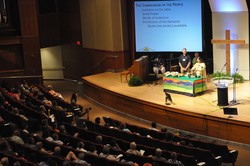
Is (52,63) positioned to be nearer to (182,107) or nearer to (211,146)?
(182,107)

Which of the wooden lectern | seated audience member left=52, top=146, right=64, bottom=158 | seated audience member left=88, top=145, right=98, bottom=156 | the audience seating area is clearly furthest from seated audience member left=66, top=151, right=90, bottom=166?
the wooden lectern

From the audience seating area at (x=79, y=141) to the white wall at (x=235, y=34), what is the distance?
473 cm

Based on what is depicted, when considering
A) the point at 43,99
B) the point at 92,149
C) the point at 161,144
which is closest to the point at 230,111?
the point at 161,144

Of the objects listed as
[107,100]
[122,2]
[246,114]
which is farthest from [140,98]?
[122,2]

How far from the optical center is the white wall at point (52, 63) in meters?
20.5

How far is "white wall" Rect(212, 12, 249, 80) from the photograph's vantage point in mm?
13570

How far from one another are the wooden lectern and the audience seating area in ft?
9.40

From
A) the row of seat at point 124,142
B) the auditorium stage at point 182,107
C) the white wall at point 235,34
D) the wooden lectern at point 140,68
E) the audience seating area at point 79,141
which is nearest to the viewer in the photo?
the row of seat at point 124,142

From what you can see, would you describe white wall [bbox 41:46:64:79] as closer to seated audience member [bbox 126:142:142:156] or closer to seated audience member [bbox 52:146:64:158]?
seated audience member [bbox 126:142:142:156]

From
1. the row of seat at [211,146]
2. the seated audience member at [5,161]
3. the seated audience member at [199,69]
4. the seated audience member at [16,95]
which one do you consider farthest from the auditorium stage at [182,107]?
the seated audience member at [5,161]

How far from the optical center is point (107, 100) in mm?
14258

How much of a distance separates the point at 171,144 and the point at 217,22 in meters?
6.36

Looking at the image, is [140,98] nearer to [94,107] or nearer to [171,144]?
[94,107]

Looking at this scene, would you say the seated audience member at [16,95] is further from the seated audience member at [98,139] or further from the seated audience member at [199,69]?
the seated audience member at [199,69]
